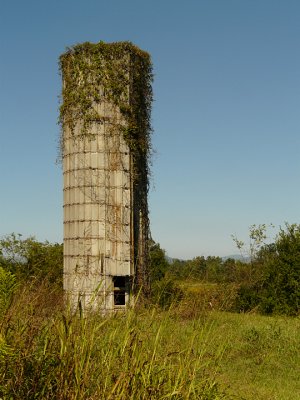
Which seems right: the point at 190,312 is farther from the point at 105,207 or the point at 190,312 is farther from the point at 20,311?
the point at 105,207

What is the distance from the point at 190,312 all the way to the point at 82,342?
1.27 m

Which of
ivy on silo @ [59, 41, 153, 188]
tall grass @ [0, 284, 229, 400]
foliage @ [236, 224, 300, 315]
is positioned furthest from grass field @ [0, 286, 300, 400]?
foliage @ [236, 224, 300, 315]

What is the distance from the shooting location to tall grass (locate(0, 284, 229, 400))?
458cm

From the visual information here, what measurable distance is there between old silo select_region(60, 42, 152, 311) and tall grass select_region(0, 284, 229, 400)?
549 inches

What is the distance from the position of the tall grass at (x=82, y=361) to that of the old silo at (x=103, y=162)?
1394 cm

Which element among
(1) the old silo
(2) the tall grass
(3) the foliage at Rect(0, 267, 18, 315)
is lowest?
(2) the tall grass

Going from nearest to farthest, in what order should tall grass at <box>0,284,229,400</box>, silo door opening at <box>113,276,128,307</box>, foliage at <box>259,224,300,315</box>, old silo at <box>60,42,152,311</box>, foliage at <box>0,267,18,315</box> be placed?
tall grass at <box>0,284,229,400</box> → foliage at <box>0,267,18,315</box> → old silo at <box>60,42,152,311</box> → silo door opening at <box>113,276,128,307</box> → foliage at <box>259,224,300,315</box>

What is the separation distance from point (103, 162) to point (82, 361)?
15.3 m

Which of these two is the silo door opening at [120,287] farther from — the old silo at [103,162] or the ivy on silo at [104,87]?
the ivy on silo at [104,87]

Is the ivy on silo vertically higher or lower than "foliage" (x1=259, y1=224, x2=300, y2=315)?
higher

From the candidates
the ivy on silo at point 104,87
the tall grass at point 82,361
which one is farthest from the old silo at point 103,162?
the tall grass at point 82,361

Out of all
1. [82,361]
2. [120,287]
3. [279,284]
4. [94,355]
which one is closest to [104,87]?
[120,287]

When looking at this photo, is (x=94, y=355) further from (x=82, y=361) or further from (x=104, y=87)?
(x=104, y=87)

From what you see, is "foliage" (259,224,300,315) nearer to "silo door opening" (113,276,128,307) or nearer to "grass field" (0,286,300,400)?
"silo door opening" (113,276,128,307)
